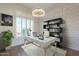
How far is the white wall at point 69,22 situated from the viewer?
1577 mm

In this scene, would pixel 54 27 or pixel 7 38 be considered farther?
pixel 54 27

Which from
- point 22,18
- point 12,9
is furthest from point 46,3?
point 12,9

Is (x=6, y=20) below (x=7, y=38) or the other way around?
the other way around

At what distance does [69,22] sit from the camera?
1624mm

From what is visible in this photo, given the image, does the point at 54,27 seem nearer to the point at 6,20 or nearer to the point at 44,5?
the point at 44,5

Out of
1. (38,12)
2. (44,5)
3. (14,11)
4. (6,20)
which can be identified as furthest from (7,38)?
(44,5)

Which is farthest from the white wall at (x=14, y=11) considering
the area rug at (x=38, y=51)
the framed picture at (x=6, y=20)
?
the area rug at (x=38, y=51)

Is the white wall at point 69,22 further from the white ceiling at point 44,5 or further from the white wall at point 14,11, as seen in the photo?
the white wall at point 14,11

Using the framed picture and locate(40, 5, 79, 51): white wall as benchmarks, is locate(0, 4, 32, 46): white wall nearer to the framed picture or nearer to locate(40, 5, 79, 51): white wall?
the framed picture

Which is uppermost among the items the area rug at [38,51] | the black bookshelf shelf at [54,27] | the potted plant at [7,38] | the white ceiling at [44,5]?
the white ceiling at [44,5]

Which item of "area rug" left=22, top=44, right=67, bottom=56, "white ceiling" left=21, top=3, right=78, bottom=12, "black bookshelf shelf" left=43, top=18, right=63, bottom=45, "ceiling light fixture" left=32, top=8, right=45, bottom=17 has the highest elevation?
"white ceiling" left=21, top=3, right=78, bottom=12

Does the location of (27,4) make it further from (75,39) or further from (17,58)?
(75,39)

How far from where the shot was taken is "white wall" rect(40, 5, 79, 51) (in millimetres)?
1577

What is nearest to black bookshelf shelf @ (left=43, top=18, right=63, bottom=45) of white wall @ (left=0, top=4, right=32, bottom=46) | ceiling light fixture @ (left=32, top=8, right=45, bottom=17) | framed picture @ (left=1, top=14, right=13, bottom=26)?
ceiling light fixture @ (left=32, top=8, right=45, bottom=17)
